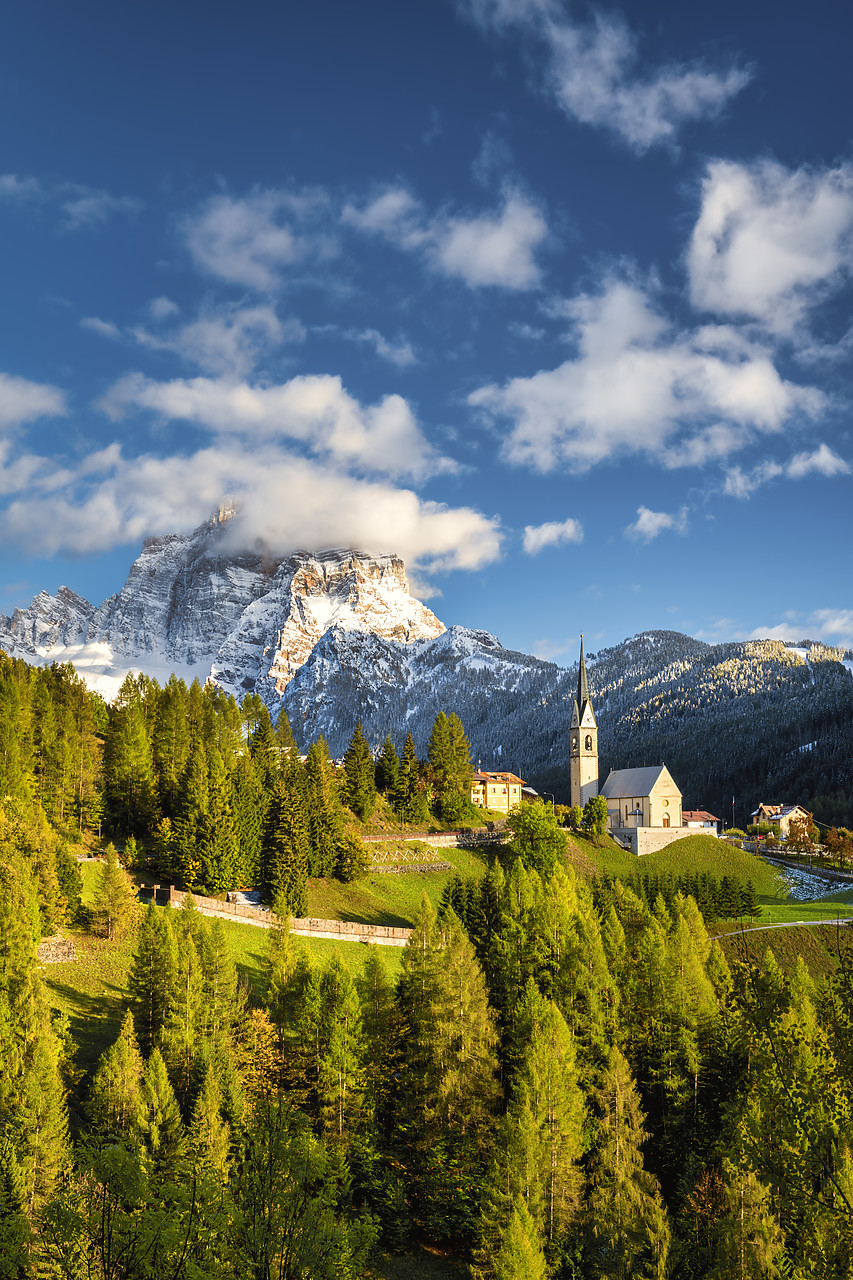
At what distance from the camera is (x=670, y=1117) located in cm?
4428

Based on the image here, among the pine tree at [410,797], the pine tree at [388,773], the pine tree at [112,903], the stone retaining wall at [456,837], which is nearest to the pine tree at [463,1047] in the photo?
the pine tree at [112,903]

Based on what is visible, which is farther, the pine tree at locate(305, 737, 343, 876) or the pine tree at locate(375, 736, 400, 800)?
the pine tree at locate(375, 736, 400, 800)

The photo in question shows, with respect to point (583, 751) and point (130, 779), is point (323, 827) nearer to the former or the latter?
point (130, 779)

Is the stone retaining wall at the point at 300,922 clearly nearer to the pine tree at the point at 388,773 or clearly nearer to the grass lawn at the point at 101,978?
the grass lawn at the point at 101,978

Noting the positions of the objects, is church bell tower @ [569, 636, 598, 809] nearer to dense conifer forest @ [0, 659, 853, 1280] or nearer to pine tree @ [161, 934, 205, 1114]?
dense conifer forest @ [0, 659, 853, 1280]

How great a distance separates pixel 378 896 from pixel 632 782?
5919 centimetres

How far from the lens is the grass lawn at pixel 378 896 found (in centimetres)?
6825

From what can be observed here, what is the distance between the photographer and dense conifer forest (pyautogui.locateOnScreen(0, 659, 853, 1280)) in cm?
1928

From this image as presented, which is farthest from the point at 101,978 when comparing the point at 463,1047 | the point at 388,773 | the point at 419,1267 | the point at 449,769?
the point at 449,769

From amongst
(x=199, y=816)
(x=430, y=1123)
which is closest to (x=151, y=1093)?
(x=430, y=1123)

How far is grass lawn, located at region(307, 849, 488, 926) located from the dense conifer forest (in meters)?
5.35

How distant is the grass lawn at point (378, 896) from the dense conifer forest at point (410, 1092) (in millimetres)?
5348

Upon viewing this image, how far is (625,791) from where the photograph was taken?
122 m

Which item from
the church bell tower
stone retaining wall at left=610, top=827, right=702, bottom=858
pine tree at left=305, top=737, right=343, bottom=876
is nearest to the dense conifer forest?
pine tree at left=305, top=737, right=343, bottom=876
